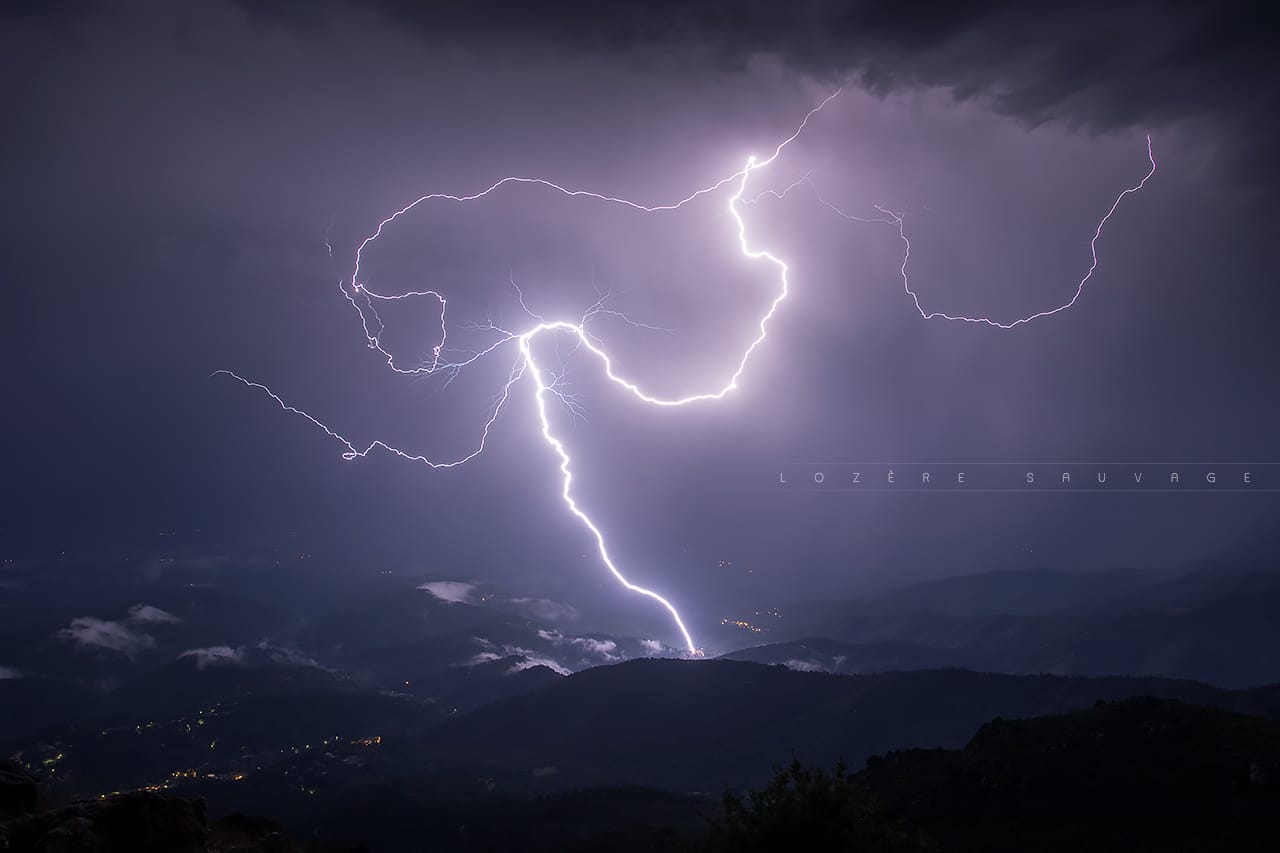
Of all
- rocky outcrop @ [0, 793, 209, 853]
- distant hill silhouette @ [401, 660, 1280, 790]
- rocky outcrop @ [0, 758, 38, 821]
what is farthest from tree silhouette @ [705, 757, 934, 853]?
distant hill silhouette @ [401, 660, 1280, 790]

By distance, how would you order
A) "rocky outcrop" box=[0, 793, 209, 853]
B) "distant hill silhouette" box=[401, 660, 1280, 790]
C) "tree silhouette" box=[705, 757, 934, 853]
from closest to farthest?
"rocky outcrop" box=[0, 793, 209, 853] → "tree silhouette" box=[705, 757, 934, 853] → "distant hill silhouette" box=[401, 660, 1280, 790]

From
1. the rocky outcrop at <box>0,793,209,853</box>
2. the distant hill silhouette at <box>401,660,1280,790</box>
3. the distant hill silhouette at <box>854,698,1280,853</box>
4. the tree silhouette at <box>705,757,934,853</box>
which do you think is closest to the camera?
the rocky outcrop at <box>0,793,209,853</box>

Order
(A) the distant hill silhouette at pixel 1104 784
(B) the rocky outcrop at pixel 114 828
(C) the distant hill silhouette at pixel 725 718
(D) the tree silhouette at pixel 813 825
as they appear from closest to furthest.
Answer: (B) the rocky outcrop at pixel 114 828, (D) the tree silhouette at pixel 813 825, (A) the distant hill silhouette at pixel 1104 784, (C) the distant hill silhouette at pixel 725 718

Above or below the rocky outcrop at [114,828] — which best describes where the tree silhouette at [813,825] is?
above

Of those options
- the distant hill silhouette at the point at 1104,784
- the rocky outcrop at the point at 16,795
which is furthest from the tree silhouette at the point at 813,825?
the distant hill silhouette at the point at 1104,784

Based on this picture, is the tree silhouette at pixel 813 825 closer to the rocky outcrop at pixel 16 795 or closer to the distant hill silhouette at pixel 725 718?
the rocky outcrop at pixel 16 795

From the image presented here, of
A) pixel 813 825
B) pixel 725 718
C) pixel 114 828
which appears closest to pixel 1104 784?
pixel 813 825

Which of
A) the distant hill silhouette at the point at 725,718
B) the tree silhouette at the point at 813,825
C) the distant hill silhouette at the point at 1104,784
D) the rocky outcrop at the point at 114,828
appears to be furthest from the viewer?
the distant hill silhouette at the point at 725,718

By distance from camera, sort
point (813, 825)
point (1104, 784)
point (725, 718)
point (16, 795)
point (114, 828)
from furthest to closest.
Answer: point (725, 718), point (1104, 784), point (16, 795), point (813, 825), point (114, 828)

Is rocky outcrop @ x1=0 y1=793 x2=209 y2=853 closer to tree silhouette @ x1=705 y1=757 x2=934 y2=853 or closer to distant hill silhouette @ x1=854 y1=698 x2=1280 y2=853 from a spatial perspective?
tree silhouette @ x1=705 y1=757 x2=934 y2=853

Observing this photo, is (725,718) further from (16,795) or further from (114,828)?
(114,828)

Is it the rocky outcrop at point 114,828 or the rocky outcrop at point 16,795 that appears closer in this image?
the rocky outcrop at point 114,828

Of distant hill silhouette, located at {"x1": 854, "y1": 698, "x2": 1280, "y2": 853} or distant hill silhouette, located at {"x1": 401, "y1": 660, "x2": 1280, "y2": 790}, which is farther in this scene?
distant hill silhouette, located at {"x1": 401, "y1": 660, "x2": 1280, "y2": 790}
